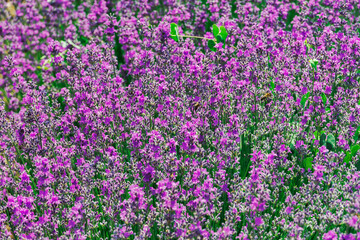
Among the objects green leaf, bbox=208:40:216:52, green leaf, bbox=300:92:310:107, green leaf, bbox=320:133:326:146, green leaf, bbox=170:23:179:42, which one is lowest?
green leaf, bbox=320:133:326:146

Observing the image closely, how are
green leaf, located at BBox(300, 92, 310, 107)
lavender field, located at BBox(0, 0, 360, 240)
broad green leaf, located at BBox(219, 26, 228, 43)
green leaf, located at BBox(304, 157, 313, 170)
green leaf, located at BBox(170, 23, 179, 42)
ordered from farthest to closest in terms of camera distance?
green leaf, located at BBox(170, 23, 179, 42) < broad green leaf, located at BBox(219, 26, 228, 43) < green leaf, located at BBox(300, 92, 310, 107) < green leaf, located at BBox(304, 157, 313, 170) < lavender field, located at BBox(0, 0, 360, 240)

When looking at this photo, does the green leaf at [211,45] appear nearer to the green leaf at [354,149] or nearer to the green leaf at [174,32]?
the green leaf at [174,32]

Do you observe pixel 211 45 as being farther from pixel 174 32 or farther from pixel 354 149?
pixel 354 149

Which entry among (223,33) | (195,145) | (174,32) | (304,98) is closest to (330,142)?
(304,98)

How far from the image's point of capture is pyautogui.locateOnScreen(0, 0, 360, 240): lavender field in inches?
129

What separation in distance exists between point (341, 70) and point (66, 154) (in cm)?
337

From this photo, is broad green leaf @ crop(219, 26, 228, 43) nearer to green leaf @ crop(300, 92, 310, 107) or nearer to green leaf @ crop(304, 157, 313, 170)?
green leaf @ crop(300, 92, 310, 107)

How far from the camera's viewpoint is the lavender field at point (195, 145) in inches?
129

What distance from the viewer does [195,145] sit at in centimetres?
370

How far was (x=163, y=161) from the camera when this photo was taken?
12.2ft

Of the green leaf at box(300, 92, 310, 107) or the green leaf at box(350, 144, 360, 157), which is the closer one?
the green leaf at box(350, 144, 360, 157)

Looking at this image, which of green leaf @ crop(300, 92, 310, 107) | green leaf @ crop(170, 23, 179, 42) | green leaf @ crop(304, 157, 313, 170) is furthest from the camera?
green leaf @ crop(170, 23, 179, 42)

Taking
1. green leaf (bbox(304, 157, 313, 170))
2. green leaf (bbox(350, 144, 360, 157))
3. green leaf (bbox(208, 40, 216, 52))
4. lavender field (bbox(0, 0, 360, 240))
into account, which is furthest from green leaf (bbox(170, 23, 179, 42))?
green leaf (bbox(350, 144, 360, 157))

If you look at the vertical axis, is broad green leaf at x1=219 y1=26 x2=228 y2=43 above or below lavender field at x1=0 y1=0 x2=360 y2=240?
above
